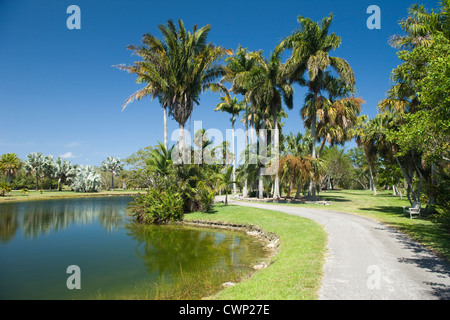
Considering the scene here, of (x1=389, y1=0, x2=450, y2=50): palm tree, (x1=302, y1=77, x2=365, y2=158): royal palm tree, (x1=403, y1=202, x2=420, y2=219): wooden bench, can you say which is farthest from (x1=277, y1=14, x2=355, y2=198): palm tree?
(x1=403, y1=202, x2=420, y2=219): wooden bench

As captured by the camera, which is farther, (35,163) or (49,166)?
(49,166)

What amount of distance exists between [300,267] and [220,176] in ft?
48.0

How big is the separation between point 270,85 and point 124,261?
76.2 feet

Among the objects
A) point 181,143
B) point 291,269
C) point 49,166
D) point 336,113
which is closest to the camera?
point 291,269

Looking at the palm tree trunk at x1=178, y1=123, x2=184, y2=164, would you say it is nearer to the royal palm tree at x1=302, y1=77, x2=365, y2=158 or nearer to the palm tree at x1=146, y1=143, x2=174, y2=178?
the palm tree at x1=146, y1=143, x2=174, y2=178

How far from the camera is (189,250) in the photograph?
12219 millimetres

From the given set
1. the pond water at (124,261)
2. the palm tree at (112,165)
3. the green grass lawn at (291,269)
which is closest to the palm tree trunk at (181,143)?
the pond water at (124,261)

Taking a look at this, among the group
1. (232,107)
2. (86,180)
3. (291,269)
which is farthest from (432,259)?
(86,180)

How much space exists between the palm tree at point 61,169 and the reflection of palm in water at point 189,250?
248 feet

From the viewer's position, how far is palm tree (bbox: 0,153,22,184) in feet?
226

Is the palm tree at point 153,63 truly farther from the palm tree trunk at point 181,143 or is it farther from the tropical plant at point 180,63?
the palm tree trunk at point 181,143

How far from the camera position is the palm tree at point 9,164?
6875cm

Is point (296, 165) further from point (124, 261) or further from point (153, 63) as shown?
point (124, 261)
